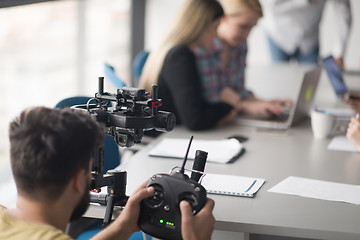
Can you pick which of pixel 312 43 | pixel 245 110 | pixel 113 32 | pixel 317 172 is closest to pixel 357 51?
pixel 312 43

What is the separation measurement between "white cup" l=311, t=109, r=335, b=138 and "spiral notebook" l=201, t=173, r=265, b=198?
0.73 meters

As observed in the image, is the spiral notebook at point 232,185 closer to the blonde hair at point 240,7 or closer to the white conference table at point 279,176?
the white conference table at point 279,176

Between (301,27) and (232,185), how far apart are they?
95.9 inches

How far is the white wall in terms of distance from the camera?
16.9 feet

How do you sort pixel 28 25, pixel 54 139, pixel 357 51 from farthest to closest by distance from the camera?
pixel 357 51, pixel 28 25, pixel 54 139

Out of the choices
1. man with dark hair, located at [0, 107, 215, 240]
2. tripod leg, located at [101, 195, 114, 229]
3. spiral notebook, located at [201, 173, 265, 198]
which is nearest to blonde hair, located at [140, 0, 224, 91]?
spiral notebook, located at [201, 173, 265, 198]

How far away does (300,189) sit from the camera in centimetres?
159

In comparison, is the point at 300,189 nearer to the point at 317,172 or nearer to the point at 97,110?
the point at 317,172

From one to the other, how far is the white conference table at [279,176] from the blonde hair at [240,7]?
64 centimetres

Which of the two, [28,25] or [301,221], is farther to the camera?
[28,25]

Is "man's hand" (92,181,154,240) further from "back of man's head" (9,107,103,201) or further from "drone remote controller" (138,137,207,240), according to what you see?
"back of man's head" (9,107,103,201)

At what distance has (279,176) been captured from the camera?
1715mm

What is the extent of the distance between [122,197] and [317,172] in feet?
2.42

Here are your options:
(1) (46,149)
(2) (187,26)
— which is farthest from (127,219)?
(2) (187,26)
